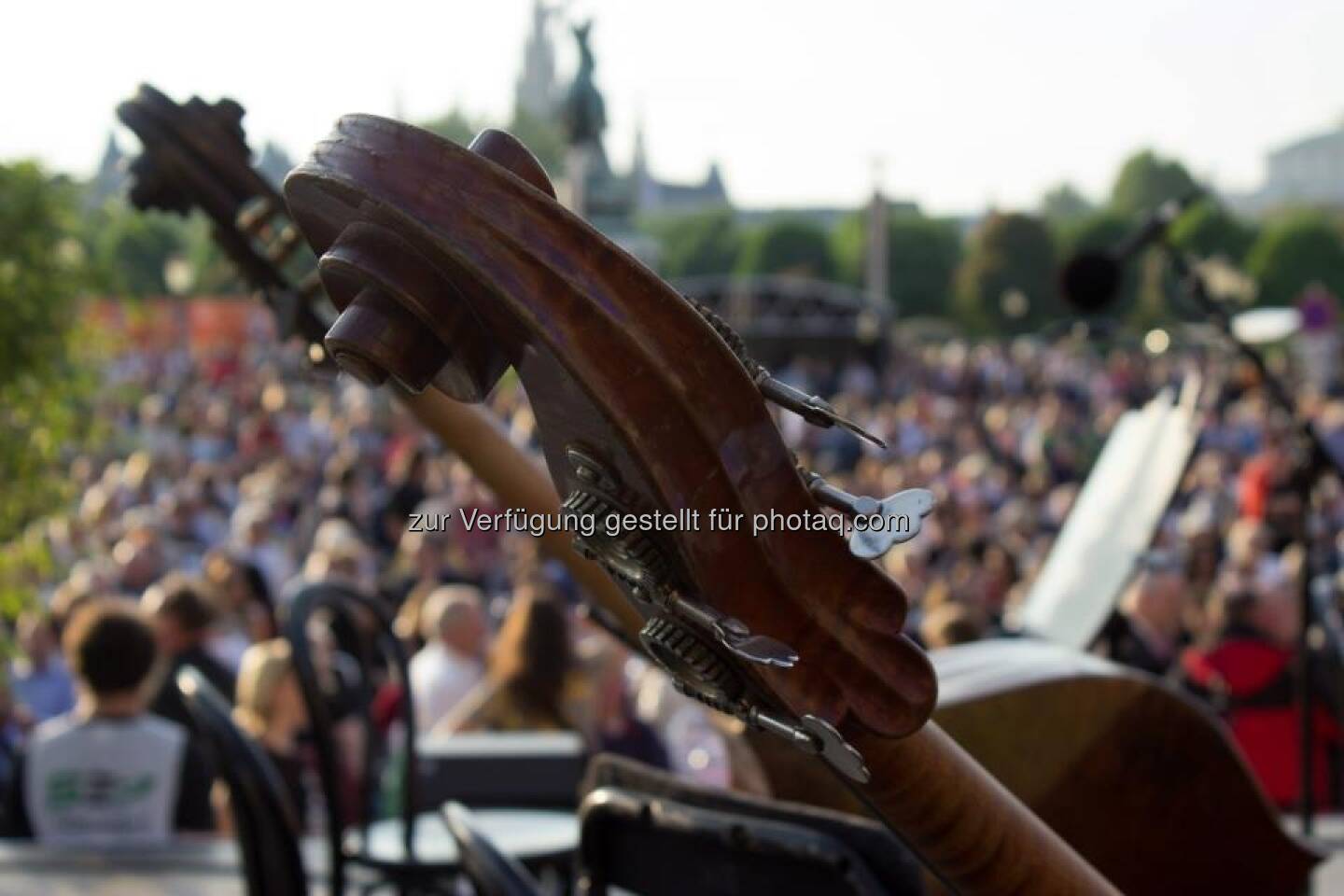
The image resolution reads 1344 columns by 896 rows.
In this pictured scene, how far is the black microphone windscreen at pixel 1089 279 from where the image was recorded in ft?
14.3

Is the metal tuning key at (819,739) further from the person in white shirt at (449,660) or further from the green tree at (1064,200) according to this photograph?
the green tree at (1064,200)

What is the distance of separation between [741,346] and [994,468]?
14232 millimetres

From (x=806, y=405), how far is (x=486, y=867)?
28.0 inches

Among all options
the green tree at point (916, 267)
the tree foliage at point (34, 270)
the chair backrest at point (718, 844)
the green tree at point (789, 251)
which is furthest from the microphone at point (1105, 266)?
the green tree at point (916, 267)

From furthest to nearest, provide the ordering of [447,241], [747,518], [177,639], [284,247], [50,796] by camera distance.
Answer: [177,639] < [50,796] < [284,247] < [747,518] < [447,241]

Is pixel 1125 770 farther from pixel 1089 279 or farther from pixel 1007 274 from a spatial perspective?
pixel 1007 274

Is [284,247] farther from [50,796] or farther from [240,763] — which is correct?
[50,796]

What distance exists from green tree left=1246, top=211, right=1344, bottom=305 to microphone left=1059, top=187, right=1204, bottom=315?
56.5 meters

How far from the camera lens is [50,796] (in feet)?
14.8

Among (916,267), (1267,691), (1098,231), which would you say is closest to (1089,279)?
(1267,691)

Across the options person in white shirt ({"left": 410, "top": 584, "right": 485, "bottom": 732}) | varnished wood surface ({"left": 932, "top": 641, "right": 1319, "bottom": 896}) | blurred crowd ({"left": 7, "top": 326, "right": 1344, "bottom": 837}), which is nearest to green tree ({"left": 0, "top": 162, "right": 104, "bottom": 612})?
blurred crowd ({"left": 7, "top": 326, "right": 1344, "bottom": 837})

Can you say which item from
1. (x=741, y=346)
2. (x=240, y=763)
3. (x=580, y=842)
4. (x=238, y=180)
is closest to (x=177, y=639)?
(x=240, y=763)

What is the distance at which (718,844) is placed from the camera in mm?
1468

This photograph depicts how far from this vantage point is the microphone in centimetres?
425
